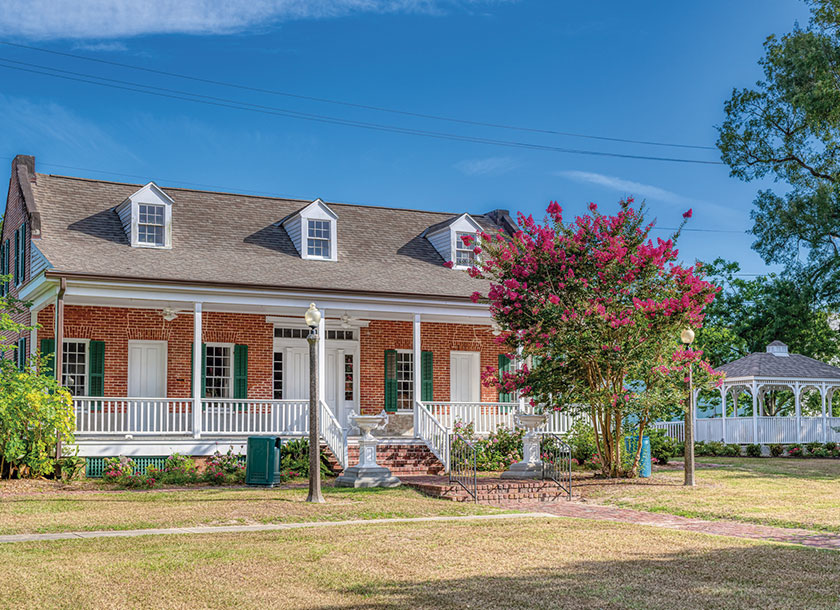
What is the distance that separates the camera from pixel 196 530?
38.6 ft

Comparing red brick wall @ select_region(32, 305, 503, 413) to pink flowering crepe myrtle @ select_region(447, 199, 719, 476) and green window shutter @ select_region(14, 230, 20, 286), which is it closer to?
green window shutter @ select_region(14, 230, 20, 286)

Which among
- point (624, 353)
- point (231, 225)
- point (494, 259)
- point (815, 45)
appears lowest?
point (624, 353)

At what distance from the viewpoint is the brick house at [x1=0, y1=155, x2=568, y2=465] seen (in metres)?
20.1

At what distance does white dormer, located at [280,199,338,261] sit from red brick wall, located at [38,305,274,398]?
2258 mm

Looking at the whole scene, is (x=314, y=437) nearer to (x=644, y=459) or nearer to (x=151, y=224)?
(x=644, y=459)

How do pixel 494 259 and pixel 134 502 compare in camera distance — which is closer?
pixel 134 502

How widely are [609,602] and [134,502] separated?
9.64 m

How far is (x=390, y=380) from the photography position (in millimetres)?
24484

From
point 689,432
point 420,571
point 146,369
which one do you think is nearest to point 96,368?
point 146,369

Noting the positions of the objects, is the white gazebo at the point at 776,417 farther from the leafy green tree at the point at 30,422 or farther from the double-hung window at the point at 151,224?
the leafy green tree at the point at 30,422

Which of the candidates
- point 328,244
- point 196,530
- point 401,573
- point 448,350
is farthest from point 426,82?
point 401,573

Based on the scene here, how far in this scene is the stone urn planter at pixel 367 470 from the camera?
57.8ft

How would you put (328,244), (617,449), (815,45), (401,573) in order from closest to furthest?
(401,573), (617,449), (328,244), (815,45)

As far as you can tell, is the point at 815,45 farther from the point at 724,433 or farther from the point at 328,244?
the point at 328,244
